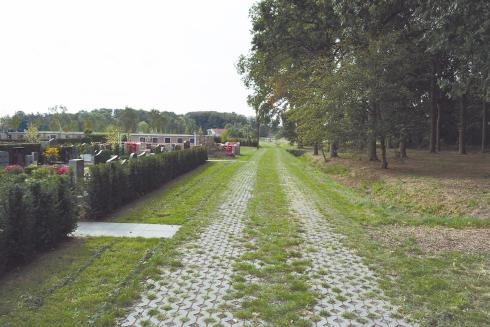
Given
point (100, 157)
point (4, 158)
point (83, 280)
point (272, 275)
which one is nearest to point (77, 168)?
point (83, 280)

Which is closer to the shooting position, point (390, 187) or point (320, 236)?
point (320, 236)

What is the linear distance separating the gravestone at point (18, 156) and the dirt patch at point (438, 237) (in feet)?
65.8

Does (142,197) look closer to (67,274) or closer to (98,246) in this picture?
(98,246)

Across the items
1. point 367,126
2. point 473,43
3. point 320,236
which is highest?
point 473,43

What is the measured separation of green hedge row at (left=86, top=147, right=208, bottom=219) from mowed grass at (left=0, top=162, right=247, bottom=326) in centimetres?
224

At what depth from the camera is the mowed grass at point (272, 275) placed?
434 cm

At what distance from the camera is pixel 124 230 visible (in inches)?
322

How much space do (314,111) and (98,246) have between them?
16.4m

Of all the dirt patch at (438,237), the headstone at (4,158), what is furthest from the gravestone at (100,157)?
the dirt patch at (438,237)

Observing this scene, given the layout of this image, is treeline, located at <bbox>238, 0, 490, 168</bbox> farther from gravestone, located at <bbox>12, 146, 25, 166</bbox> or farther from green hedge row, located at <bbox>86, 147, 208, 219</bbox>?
gravestone, located at <bbox>12, 146, 25, 166</bbox>

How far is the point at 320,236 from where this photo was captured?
798 centimetres

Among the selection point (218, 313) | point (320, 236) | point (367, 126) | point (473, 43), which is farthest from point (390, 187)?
point (218, 313)

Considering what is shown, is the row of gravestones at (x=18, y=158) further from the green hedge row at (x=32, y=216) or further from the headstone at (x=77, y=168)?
the green hedge row at (x=32, y=216)

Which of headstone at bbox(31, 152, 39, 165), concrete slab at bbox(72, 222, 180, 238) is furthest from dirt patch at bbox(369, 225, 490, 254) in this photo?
headstone at bbox(31, 152, 39, 165)
